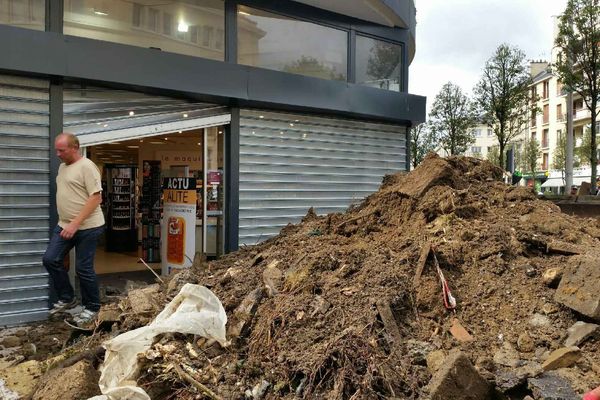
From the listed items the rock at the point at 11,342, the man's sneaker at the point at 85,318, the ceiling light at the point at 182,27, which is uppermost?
the ceiling light at the point at 182,27

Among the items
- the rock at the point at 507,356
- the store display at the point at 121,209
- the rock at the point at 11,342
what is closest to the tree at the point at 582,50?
the store display at the point at 121,209

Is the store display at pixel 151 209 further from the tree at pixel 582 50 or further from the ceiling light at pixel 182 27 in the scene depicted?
the tree at pixel 582 50

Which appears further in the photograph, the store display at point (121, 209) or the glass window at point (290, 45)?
the store display at point (121, 209)

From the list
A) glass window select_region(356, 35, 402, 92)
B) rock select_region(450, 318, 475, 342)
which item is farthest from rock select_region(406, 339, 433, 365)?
glass window select_region(356, 35, 402, 92)

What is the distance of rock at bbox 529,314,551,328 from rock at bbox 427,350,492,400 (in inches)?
39.0

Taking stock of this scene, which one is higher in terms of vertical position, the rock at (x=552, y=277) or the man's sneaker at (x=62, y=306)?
the rock at (x=552, y=277)

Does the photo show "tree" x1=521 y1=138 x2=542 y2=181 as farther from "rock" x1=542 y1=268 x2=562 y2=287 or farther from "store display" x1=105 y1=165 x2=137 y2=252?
"rock" x1=542 y1=268 x2=562 y2=287

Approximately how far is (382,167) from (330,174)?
1366mm

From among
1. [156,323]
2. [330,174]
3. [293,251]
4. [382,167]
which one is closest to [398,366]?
[156,323]

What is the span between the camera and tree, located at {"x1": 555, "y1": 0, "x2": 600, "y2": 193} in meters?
16.3

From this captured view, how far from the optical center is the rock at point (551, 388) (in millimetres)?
3102

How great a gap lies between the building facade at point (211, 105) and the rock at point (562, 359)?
17.9 ft

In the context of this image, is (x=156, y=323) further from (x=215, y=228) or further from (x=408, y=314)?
(x=215, y=228)

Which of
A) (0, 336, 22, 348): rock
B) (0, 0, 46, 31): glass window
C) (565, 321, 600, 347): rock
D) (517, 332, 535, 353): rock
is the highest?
(0, 0, 46, 31): glass window
